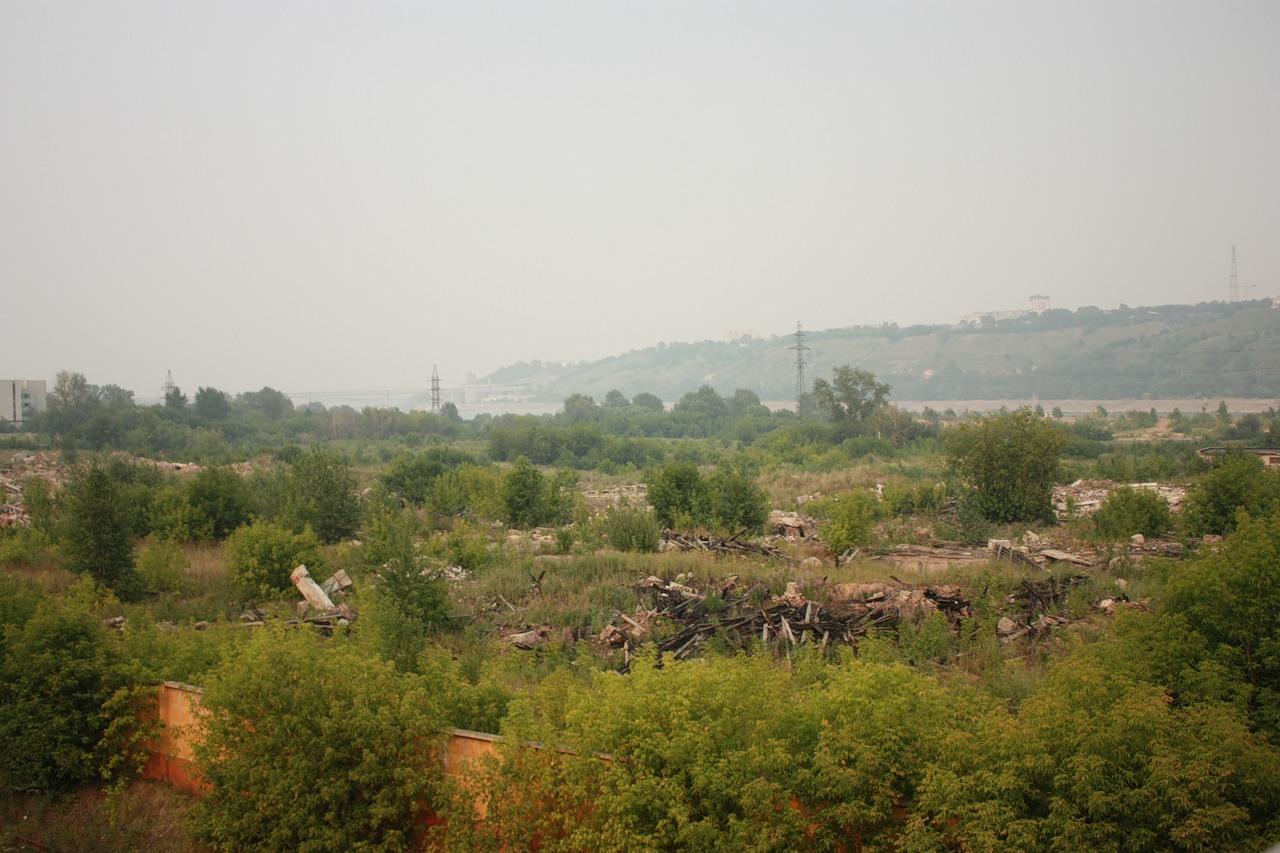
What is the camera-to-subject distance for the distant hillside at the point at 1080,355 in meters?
112

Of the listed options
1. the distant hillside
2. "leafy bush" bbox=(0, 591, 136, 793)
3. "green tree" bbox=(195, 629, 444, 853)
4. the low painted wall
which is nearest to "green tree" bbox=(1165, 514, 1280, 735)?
"green tree" bbox=(195, 629, 444, 853)

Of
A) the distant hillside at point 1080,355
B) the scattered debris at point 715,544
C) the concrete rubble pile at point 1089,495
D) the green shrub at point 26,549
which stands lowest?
the concrete rubble pile at point 1089,495

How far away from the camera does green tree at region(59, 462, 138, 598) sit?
15.1m

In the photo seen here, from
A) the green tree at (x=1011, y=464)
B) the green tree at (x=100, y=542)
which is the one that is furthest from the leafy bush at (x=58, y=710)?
the green tree at (x=1011, y=464)

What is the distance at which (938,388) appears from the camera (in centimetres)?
15062

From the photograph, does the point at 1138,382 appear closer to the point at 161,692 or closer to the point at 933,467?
the point at 933,467

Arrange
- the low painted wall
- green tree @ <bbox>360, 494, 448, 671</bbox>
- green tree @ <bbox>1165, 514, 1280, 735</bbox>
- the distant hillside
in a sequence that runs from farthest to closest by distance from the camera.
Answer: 1. the distant hillside
2. green tree @ <bbox>360, 494, 448, 671</bbox>
3. the low painted wall
4. green tree @ <bbox>1165, 514, 1280, 735</bbox>

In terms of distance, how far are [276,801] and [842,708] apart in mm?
4391

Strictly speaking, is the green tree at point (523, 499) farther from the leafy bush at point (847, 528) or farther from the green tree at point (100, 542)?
the green tree at point (100, 542)

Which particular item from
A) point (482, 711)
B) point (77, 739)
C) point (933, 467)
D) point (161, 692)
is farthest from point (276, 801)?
point (933, 467)

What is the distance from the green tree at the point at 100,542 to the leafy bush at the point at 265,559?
6.01ft

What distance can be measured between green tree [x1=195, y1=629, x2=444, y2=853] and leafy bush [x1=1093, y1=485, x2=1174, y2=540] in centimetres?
1575

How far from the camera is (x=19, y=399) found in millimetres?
75562

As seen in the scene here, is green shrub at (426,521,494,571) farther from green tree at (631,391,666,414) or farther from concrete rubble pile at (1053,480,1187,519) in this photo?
green tree at (631,391,666,414)
